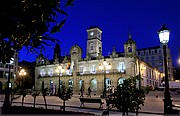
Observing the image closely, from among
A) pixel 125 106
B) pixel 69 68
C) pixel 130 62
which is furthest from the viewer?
pixel 69 68

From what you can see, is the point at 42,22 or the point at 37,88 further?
the point at 37,88

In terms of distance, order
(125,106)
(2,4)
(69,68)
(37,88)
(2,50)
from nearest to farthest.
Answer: (2,4), (2,50), (125,106), (69,68), (37,88)

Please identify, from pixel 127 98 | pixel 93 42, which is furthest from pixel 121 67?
pixel 127 98

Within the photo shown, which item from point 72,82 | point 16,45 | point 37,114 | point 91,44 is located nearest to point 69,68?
point 72,82

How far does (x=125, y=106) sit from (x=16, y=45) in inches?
182

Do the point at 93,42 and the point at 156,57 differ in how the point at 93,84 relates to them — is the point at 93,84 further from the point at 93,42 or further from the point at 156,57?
the point at 156,57

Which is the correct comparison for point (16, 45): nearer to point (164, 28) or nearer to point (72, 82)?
point (164, 28)

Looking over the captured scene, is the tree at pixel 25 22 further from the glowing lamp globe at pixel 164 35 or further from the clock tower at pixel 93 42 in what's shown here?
the clock tower at pixel 93 42

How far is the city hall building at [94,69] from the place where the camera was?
41.8 metres

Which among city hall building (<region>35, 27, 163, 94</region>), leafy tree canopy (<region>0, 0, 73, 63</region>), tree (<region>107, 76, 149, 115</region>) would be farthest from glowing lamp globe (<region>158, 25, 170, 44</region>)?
city hall building (<region>35, 27, 163, 94</region>)

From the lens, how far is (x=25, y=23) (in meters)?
5.25

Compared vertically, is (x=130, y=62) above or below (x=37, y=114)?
above

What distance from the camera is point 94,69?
46219 millimetres

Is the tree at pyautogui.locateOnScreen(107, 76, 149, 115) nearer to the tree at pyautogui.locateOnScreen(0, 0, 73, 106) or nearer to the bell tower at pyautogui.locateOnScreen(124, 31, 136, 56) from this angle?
the tree at pyautogui.locateOnScreen(0, 0, 73, 106)
